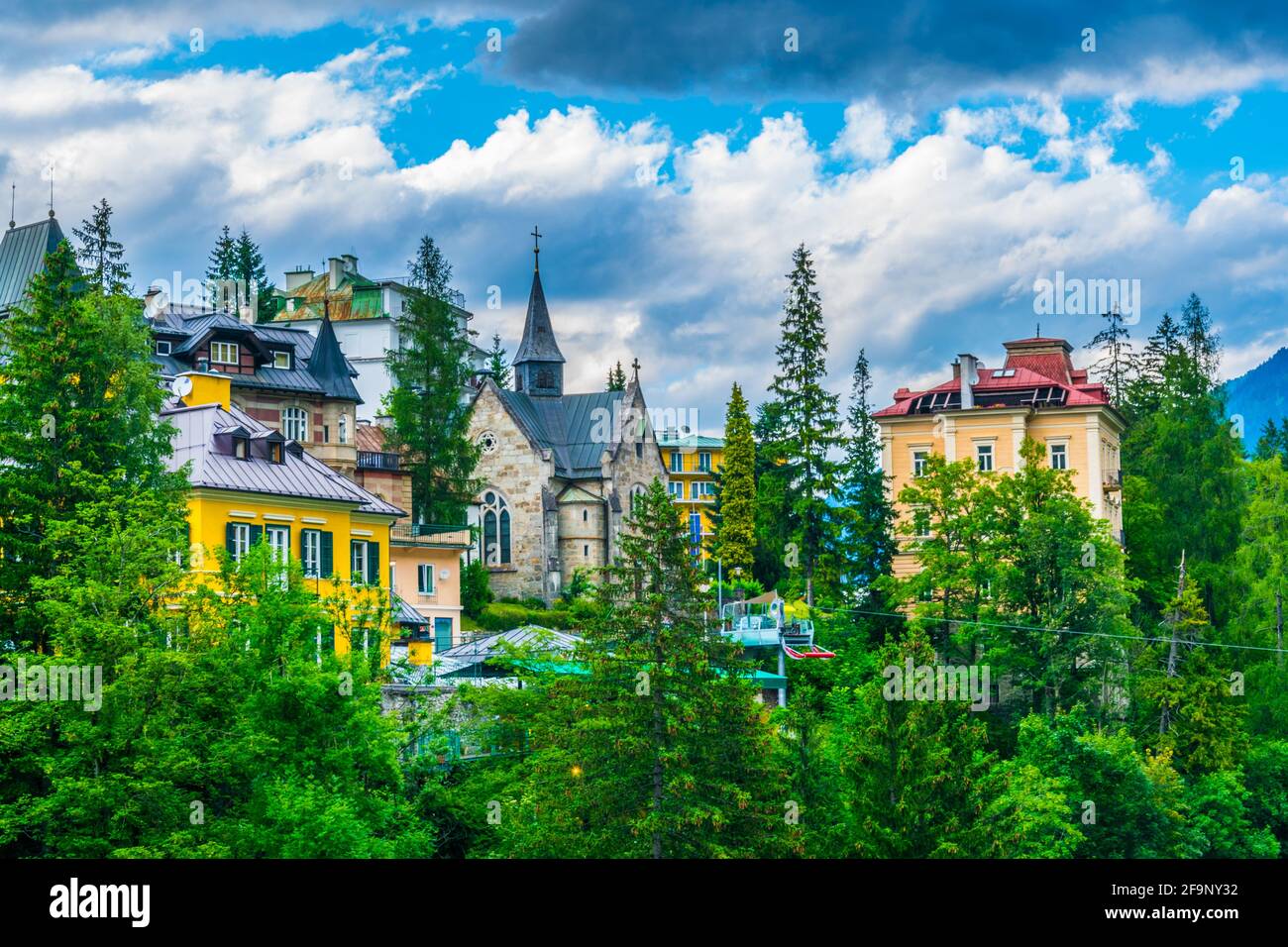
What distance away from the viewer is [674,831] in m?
34.9

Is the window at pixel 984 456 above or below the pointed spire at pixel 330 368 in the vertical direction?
below

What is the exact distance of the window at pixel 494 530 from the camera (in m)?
92.9

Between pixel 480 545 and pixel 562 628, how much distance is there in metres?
15.9

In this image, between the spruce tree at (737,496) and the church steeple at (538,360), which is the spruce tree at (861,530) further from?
the church steeple at (538,360)

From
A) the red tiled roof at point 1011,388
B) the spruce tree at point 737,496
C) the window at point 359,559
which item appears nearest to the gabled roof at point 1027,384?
the red tiled roof at point 1011,388

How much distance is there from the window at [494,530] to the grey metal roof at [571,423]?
434 centimetres

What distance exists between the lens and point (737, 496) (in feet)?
274

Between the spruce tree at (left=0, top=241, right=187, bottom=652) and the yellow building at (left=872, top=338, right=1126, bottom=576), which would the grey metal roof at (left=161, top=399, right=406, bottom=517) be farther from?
the yellow building at (left=872, top=338, right=1126, bottom=576)

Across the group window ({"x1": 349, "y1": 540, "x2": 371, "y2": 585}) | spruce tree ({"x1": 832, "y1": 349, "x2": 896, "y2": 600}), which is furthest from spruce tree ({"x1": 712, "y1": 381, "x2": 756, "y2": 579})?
window ({"x1": 349, "y1": 540, "x2": 371, "y2": 585})

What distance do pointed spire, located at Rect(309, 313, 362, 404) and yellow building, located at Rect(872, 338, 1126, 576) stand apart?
24223 millimetres

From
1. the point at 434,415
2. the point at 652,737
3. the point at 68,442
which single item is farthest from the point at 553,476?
the point at 652,737

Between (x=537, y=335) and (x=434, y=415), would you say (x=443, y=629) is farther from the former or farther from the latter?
(x=537, y=335)

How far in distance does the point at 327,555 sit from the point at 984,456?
31790mm
